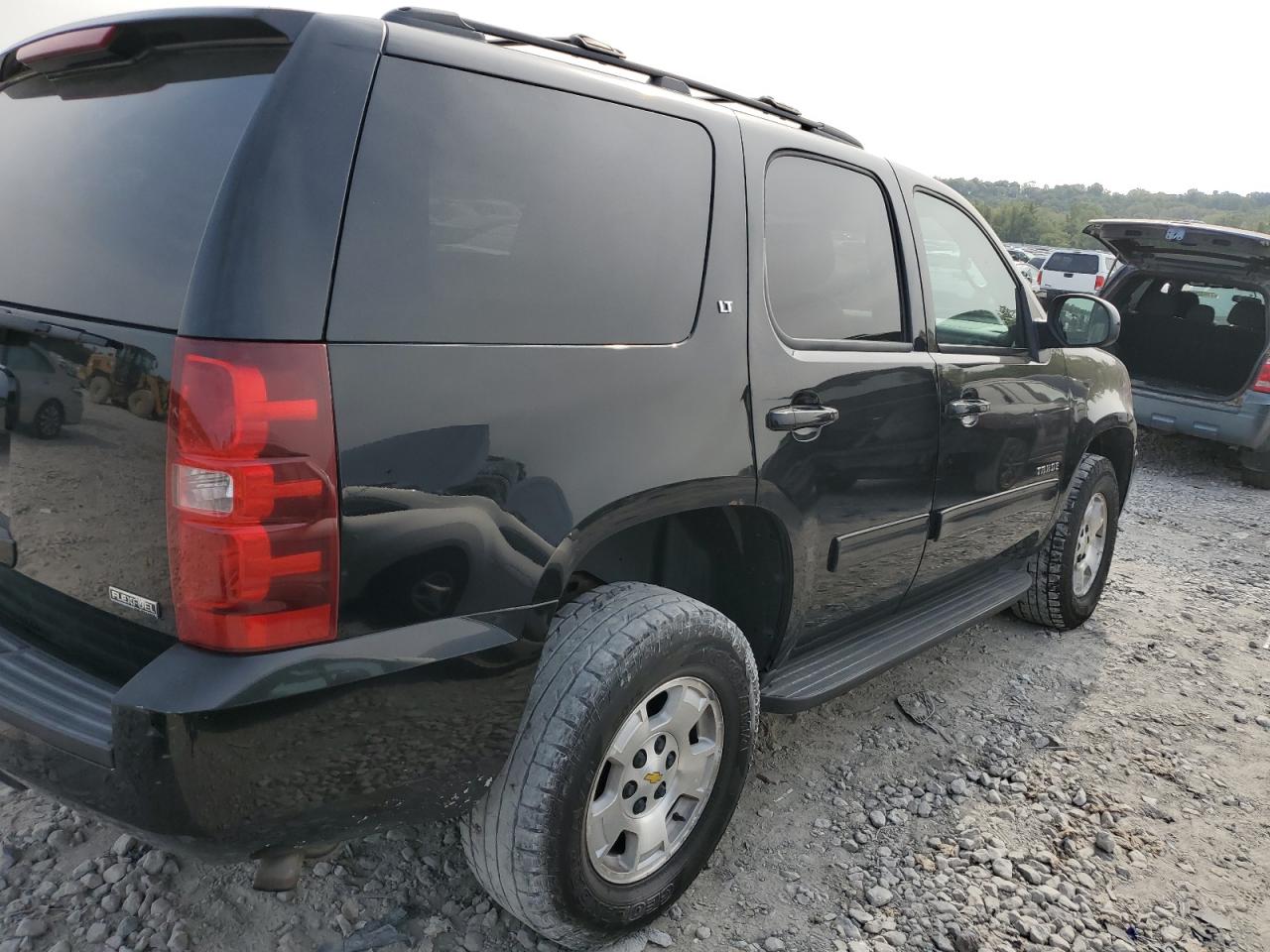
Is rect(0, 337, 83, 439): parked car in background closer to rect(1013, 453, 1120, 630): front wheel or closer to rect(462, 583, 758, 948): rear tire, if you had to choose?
rect(462, 583, 758, 948): rear tire

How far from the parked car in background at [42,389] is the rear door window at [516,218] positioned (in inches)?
20.3

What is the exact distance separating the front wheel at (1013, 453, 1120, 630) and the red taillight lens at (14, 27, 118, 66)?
11.9 feet

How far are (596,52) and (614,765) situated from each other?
1.59 metres

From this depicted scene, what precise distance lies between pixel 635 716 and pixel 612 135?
4.09 ft

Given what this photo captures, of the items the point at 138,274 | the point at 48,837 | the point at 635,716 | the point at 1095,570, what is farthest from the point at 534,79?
the point at 1095,570

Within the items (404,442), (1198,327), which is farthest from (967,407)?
(1198,327)

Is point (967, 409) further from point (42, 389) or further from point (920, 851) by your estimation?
point (42, 389)

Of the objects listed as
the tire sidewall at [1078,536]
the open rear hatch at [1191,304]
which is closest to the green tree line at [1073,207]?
the open rear hatch at [1191,304]

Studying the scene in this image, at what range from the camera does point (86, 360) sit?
1.57m

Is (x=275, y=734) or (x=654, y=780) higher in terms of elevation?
(x=275, y=734)

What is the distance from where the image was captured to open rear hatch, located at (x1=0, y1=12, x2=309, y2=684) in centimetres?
153

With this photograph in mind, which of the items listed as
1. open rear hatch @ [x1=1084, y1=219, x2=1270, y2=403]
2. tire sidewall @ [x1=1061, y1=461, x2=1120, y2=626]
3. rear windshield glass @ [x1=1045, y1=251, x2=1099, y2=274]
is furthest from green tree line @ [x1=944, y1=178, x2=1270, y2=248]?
tire sidewall @ [x1=1061, y1=461, x2=1120, y2=626]

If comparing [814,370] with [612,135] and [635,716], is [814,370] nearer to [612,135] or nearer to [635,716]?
[612,135]

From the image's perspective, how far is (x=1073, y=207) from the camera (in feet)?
278
